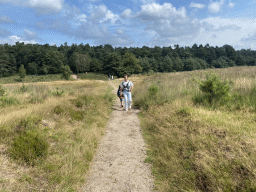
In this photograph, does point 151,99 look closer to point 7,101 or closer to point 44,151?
point 44,151

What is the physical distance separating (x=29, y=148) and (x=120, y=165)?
2.34 metres

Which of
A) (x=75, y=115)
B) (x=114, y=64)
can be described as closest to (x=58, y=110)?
(x=75, y=115)

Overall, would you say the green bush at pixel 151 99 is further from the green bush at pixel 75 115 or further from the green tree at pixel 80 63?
the green tree at pixel 80 63

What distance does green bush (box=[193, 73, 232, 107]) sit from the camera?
24.4ft

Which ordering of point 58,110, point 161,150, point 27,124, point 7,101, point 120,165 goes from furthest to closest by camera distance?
point 7,101, point 58,110, point 27,124, point 161,150, point 120,165

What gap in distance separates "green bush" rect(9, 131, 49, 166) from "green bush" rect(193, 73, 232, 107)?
22.9ft

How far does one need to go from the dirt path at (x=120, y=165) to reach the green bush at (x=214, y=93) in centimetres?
378

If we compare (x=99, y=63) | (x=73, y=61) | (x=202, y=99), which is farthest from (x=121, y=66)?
(x=202, y=99)

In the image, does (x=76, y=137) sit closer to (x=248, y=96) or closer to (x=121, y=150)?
(x=121, y=150)

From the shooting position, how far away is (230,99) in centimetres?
731

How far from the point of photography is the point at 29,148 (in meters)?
3.89

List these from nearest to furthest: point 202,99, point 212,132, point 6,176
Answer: point 6,176
point 212,132
point 202,99

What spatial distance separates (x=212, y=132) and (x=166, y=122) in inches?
79.0

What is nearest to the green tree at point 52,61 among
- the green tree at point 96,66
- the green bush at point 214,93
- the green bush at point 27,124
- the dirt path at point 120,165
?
the green tree at point 96,66
